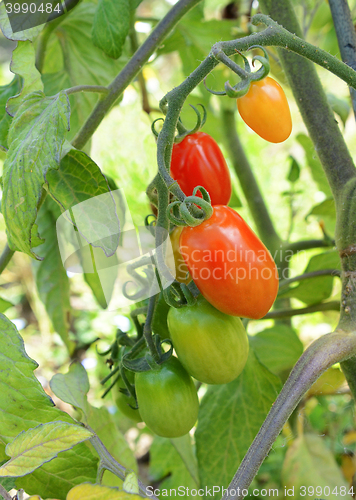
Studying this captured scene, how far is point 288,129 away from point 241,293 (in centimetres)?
15

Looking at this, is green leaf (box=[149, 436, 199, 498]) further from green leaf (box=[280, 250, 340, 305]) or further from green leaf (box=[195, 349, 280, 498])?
green leaf (box=[280, 250, 340, 305])

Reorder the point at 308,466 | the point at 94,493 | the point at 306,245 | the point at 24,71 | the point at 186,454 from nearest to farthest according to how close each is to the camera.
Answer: the point at 94,493, the point at 24,71, the point at 186,454, the point at 306,245, the point at 308,466

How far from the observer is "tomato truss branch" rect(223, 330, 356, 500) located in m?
→ 0.35

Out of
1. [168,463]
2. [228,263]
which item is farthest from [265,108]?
[168,463]

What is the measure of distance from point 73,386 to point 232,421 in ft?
0.75

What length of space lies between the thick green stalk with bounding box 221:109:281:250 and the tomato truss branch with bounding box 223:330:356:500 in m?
0.42

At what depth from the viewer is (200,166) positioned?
0.48 metres

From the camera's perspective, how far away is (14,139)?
403 millimetres

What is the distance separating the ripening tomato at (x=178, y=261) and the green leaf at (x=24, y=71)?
197mm

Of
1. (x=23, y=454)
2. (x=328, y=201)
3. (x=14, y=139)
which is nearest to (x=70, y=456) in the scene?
(x=23, y=454)

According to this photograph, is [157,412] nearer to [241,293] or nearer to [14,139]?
[241,293]

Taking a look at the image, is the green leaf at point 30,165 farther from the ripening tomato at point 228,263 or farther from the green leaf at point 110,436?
the green leaf at point 110,436

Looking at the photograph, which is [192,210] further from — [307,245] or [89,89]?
[307,245]

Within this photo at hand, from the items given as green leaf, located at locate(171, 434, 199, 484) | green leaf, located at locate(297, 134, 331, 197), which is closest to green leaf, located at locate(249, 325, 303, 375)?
green leaf, located at locate(171, 434, 199, 484)
